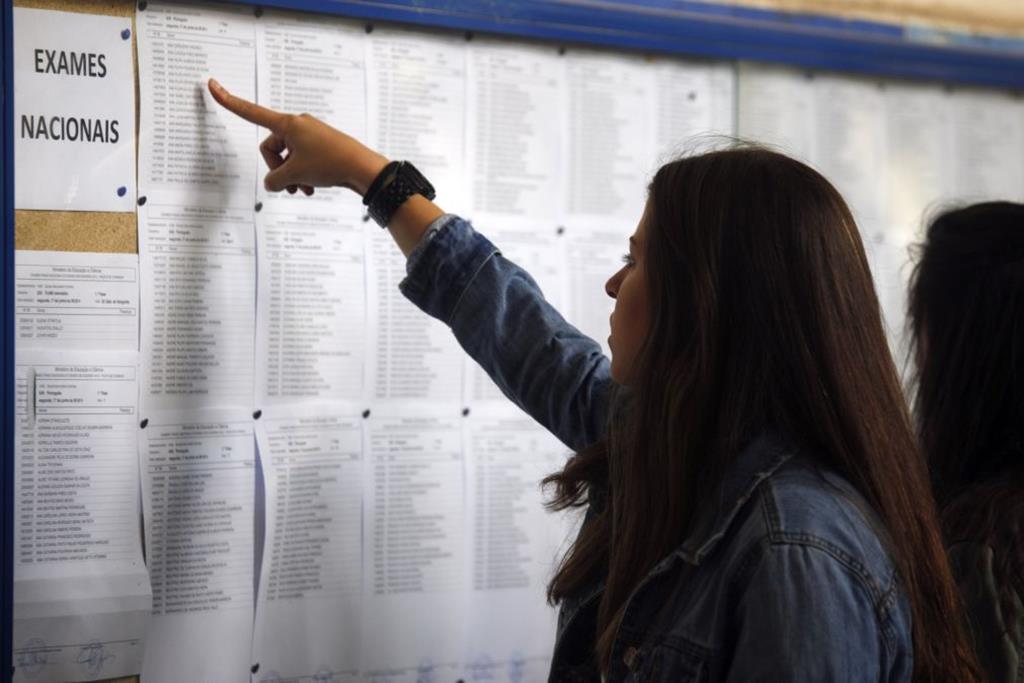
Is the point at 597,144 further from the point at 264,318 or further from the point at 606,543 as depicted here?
the point at 606,543

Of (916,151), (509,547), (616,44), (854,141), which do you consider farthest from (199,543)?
(916,151)

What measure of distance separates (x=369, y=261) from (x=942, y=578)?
74 cm

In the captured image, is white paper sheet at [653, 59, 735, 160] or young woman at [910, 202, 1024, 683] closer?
young woman at [910, 202, 1024, 683]

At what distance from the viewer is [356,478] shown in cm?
128

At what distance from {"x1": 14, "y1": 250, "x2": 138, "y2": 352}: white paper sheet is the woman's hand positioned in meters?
0.20

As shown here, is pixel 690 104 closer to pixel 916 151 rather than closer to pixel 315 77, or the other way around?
pixel 916 151

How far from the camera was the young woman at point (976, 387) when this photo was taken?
1.05m

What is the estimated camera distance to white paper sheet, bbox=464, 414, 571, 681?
1.36 metres

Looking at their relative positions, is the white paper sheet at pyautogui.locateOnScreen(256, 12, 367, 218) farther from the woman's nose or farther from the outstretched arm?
the woman's nose

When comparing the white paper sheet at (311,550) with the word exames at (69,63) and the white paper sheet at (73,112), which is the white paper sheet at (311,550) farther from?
the word exames at (69,63)

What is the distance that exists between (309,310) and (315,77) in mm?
281

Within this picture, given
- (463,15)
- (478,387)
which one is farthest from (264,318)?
(463,15)

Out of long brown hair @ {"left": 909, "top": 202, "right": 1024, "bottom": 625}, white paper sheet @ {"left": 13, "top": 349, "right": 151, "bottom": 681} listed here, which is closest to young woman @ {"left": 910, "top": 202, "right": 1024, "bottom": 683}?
long brown hair @ {"left": 909, "top": 202, "right": 1024, "bottom": 625}
